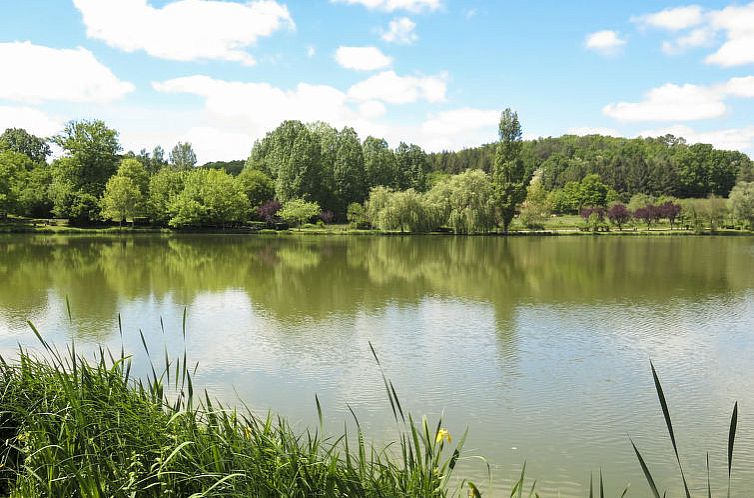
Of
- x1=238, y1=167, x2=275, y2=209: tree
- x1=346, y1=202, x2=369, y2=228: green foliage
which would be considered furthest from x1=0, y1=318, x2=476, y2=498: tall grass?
x1=238, y1=167, x2=275, y2=209: tree

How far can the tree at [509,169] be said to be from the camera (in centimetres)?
5553

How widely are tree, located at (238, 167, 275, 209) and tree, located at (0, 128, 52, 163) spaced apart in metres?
35.6

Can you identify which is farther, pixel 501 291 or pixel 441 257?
pixel 441 257

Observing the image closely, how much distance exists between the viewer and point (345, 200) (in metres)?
65.4

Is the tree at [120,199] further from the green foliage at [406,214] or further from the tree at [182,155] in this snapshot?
the tree at [182,155]

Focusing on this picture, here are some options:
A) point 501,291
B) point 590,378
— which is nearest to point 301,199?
point 501,291

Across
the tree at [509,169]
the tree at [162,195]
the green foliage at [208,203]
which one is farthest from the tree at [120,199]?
the tree at [509,169]

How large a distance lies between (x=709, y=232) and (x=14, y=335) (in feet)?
214

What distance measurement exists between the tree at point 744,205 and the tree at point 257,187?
49.8m

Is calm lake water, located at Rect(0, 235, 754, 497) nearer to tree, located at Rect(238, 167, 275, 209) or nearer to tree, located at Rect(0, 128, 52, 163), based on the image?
tree, located at Rect(238, 167, 275, 209)

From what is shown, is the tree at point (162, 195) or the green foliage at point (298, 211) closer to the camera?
the tree at point (162, 195)

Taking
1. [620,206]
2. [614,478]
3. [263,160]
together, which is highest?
[263,160]

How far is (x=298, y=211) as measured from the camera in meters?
56.4

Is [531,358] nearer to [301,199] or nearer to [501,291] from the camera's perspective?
[501,291]
